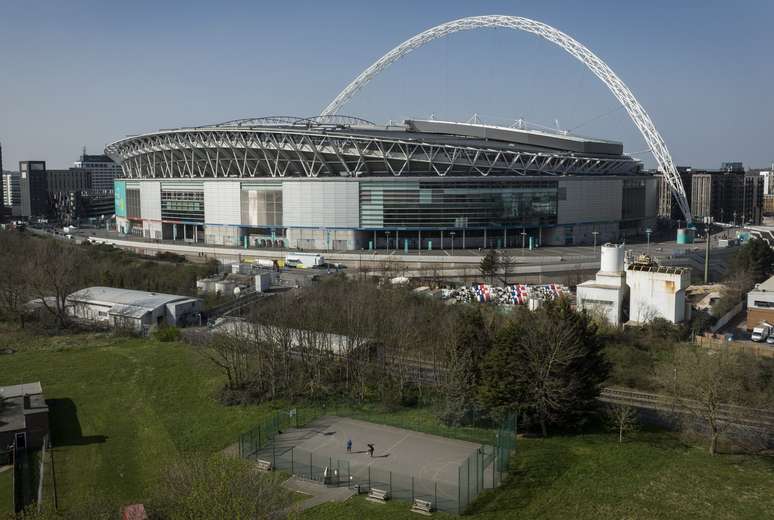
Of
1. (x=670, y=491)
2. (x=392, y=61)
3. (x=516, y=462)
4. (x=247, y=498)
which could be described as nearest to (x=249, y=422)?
(x=516, y=462)

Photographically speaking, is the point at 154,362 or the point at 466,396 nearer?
the point at 466,396

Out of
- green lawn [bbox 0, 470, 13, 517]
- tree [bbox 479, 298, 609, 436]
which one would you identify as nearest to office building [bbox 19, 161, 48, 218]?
green lawn [bbox 0, 470, 13, 517]

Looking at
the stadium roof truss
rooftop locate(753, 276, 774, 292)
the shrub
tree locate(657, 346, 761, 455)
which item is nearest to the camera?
tree locate(657, 346, 761, 455)

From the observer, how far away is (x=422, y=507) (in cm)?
1491

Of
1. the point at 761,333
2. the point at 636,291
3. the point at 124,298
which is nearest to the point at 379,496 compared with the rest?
the point at 636,291

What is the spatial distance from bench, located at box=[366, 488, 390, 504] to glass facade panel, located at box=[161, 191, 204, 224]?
57.8 metres

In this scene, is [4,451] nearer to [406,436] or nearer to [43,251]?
[406,436]

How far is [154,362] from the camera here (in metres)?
27.2

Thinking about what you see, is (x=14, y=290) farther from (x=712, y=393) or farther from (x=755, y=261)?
(x=755, y=261)

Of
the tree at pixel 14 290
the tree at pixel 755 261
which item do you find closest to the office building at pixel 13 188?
the tree at pixel 14 290

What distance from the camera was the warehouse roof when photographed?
35156mm

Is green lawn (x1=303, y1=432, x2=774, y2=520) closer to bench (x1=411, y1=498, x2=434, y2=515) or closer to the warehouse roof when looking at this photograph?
bench (x1=411, y1=498, x2=434, y2=515)

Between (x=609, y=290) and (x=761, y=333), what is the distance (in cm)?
667

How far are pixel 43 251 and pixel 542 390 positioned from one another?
3655 centimetres
